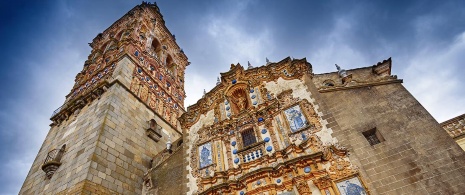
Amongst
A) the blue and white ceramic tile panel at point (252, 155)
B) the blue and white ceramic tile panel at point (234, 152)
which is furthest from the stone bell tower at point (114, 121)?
the blue and white ceramic tile panel at point (252, 155)

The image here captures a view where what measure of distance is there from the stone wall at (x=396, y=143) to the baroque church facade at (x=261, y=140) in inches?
1.2

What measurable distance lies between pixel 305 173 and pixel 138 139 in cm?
1035

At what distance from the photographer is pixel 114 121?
15.1 metres

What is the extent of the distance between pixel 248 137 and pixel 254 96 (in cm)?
240

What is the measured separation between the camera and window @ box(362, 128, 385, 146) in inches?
386

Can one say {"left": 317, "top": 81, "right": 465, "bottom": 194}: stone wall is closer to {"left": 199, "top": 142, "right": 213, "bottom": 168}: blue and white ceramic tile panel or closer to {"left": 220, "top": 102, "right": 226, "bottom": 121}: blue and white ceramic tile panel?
{"left": 220, "top": 102, "right": 226, "bottom": 121}: blue and white ceramic tile panel

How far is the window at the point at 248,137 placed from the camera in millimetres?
Answer: 12719

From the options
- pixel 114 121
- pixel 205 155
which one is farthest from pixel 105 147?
pixel 205 155

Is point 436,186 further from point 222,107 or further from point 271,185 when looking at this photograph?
point 222,107

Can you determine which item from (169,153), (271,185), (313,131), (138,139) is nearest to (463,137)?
(313,131)

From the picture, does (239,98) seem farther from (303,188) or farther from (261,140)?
(303,188)

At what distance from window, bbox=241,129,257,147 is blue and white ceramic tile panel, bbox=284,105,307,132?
1896mm

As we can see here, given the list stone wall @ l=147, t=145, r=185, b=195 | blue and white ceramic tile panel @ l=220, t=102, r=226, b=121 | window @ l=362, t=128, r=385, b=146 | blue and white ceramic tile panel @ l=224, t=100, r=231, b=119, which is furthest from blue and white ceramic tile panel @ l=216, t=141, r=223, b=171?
window @ l=362, t=128, r=385, b=146

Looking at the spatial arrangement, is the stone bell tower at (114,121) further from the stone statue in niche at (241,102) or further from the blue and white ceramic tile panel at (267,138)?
the blue and white ceramic tile panel at (267,138)
